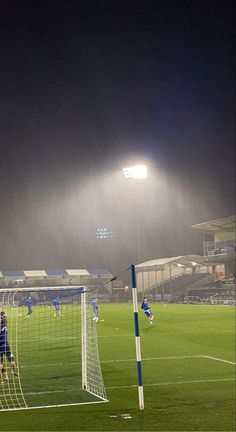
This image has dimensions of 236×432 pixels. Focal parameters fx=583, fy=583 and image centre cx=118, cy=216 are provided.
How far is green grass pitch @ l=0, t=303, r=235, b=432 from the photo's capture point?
9039 mm

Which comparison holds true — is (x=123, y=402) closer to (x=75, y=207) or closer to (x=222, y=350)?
(x=222, y=350)

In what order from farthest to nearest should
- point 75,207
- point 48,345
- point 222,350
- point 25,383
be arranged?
point 75,207 < point 48,345 < point 222,350 < point 25,383

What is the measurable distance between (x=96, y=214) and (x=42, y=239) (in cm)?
862

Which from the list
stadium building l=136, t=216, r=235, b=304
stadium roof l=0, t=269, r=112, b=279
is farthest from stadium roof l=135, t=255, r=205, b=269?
stadium roof l=0, t=269, r=112, b=279

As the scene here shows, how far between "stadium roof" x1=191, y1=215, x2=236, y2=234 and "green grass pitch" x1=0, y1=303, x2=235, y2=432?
136 feet

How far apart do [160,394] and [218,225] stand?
183 feet

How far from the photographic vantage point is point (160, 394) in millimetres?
11664

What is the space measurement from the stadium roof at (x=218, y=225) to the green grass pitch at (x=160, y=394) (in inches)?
1629

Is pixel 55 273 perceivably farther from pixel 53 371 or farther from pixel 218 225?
pixel 53 371

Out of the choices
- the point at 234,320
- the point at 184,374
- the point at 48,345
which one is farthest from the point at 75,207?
the point at 184,374

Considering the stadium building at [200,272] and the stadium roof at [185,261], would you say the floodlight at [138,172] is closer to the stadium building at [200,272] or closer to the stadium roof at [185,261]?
the stadium building at [200,272]

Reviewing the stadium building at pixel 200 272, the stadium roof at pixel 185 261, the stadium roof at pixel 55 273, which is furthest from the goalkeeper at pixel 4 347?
the stadium roof at pixel 185 261

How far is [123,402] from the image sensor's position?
10797 millimetres

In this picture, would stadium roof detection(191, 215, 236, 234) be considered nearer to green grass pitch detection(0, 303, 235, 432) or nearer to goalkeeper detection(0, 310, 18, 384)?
green grass pitch detection(0, 303, 235, 432)
